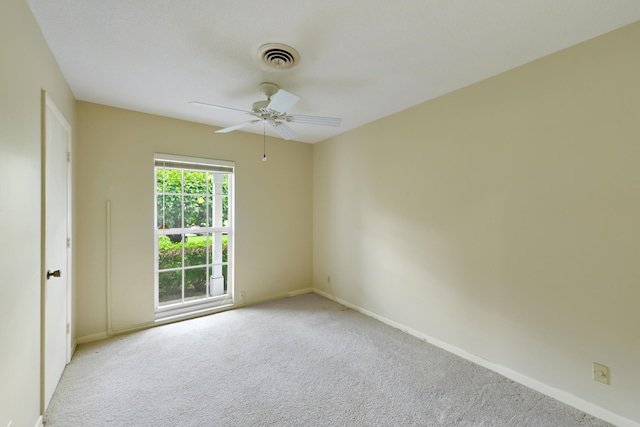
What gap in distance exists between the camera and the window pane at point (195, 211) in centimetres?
353

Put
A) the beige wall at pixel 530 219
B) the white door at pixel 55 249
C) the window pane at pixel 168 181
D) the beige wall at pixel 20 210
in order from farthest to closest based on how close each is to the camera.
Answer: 1. the window pane at pixel 168 181
2. the white door at pixel 55 249
3. the beige wall at pixel 530 219
4. the beige wall at pixel 20 210

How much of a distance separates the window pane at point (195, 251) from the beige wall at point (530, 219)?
2338 mm

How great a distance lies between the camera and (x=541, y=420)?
1741 mm

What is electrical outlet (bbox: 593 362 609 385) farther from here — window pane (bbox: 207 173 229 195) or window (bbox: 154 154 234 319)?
window pane (bbox: 207 173 229 195)

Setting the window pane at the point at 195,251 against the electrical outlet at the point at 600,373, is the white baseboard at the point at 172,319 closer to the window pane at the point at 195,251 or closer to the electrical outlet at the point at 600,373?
the window pane at the point at 195,251

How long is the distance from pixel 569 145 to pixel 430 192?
1100 mm

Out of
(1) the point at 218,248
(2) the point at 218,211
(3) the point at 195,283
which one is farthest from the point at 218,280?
(2) the point at 218,211

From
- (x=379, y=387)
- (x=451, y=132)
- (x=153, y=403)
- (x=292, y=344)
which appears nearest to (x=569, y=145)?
(x=451, y=132)

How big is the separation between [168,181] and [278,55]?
2.30 m

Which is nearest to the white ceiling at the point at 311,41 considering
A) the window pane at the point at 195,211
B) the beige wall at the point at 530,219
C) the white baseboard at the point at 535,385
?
the beige wall at the point at 530,219

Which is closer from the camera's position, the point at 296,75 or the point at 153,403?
the point at 153,403

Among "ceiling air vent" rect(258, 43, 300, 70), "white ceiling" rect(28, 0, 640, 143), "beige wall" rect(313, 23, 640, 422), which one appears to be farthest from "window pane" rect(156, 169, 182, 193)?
"beige wall" rect(313, 23, 640, 422)

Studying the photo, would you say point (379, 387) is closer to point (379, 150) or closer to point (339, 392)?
point (339, 392)

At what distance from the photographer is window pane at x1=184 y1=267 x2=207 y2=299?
3.55 meters
